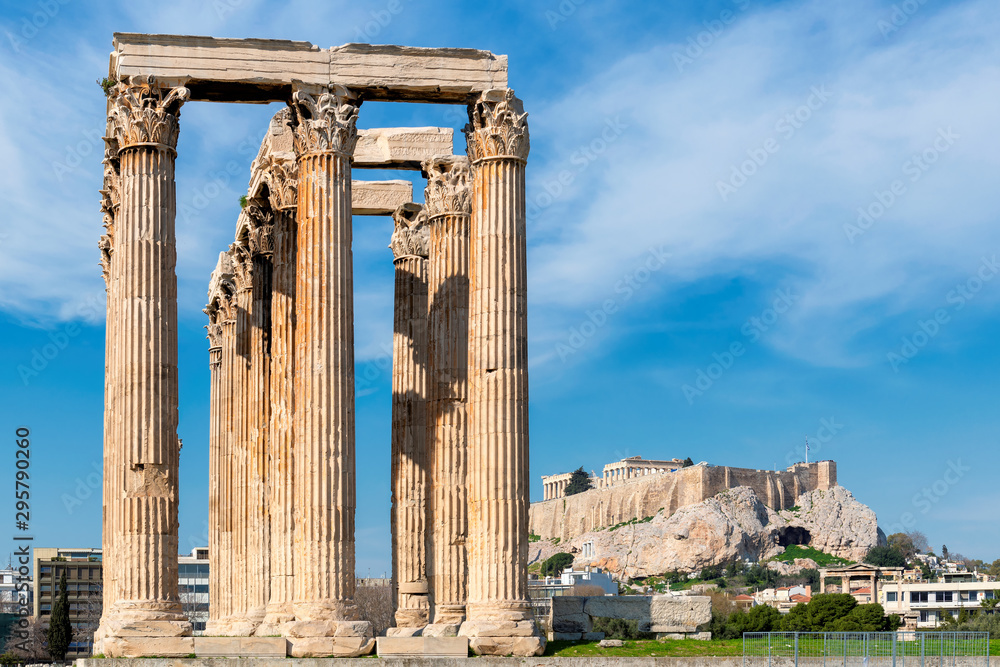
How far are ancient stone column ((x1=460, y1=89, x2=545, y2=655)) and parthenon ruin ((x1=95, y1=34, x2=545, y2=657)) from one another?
47mm

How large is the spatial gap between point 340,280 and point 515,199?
4893mm

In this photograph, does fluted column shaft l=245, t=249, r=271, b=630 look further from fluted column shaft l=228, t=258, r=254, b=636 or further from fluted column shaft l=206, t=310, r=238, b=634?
fluted column shaft l=206, t=310, r=238, b=634

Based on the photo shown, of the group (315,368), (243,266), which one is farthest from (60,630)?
(315,368)

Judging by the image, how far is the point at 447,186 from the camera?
1686 inches

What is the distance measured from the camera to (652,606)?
40531 millimetres

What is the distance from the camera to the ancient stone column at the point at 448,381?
134 ft

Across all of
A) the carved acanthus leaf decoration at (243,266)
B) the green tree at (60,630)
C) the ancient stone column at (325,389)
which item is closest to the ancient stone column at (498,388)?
the ancient stone column at (325,389)

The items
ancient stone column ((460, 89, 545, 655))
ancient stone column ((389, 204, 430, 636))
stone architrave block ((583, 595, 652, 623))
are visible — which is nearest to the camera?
ancient stone column ((460, 89, 545, 655))

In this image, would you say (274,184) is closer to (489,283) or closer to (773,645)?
(489,283)

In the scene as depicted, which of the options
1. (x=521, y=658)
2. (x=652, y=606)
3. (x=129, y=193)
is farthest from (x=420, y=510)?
(x=129, y=193)

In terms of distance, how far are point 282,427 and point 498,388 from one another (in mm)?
6012

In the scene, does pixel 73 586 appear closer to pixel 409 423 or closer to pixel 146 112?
pixel 409 423

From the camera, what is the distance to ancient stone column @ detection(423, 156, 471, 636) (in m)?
40.8

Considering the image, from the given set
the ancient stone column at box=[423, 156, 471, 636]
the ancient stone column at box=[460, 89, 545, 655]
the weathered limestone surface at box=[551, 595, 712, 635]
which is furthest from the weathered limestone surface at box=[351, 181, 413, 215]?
the weathered limestone surface at box=[551, 595, 712, 635]
